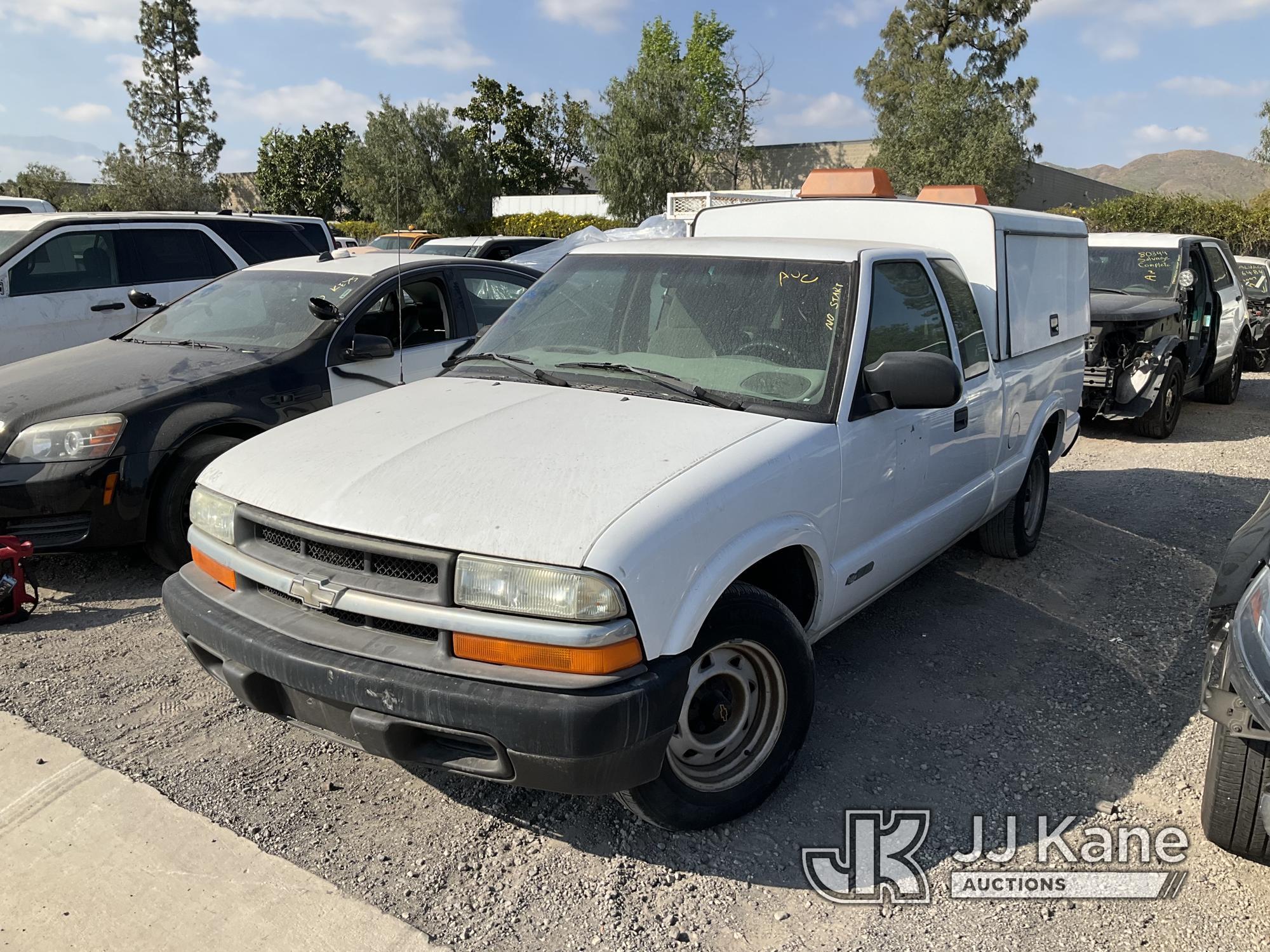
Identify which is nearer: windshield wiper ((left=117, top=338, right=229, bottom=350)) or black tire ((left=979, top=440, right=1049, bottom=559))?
black tire ((left=979, top=440, right=1049, bottom=559))

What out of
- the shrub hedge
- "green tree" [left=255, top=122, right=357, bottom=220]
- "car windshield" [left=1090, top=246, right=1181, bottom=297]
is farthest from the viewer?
"green tree" [left=255, top=122, right=357, bottom=220]

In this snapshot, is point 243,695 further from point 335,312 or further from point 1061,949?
point 335,312

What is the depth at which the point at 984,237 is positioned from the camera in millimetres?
4719

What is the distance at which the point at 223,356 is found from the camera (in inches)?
212

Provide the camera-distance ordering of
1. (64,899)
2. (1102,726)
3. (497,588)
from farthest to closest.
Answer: (1102,726)
(64,899)
(497,588)

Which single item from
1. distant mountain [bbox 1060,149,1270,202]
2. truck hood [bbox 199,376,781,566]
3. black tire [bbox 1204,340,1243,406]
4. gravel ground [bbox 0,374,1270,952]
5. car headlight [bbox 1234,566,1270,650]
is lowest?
gravel ground [bbox 0,374,1270,952]

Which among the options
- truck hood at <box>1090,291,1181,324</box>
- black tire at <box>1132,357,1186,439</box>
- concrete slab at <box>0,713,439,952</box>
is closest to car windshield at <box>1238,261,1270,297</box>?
truck hood at <box>1090,291,1181,324</box>

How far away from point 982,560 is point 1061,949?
10.6 ft

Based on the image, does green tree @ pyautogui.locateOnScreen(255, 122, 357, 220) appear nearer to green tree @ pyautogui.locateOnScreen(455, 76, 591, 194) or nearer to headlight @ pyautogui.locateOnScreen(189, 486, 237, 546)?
green tree @ pyautogui.locateOnScreen(455, 76, 591, 194)

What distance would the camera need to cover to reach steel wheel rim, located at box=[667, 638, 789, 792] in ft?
9.34

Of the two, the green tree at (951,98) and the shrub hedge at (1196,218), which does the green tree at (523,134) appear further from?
the shrub hedge at (1196,218)

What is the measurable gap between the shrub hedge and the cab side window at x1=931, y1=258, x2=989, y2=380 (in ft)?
58.8

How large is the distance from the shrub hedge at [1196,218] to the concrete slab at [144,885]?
21.2 metres

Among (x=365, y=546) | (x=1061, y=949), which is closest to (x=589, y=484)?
(x=365, y=546)
